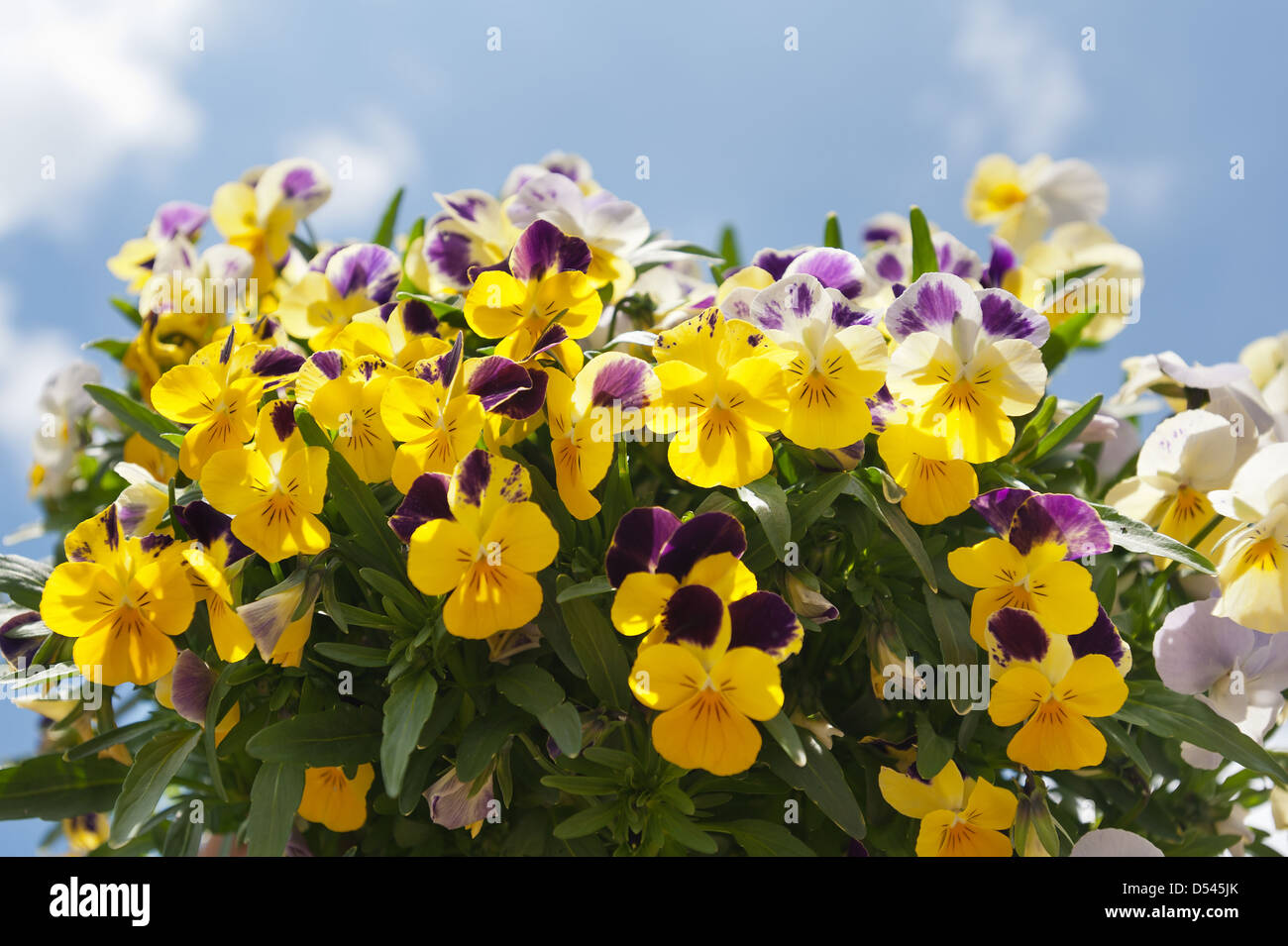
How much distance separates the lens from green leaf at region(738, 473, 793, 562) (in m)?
0.88

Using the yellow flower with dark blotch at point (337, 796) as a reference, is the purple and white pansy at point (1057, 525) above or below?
above

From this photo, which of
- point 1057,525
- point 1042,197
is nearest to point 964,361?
point 1057,525

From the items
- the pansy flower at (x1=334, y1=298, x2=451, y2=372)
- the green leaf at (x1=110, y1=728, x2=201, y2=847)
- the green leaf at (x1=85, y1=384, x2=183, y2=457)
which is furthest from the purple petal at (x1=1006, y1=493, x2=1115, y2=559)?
the green leaf at (x1=85, y1=384, x2=183, y2=457)

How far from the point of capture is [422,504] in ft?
2.89

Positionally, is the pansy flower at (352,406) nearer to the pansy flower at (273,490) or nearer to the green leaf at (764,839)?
the pansy flower at (273,490)

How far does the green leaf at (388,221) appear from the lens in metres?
1.65

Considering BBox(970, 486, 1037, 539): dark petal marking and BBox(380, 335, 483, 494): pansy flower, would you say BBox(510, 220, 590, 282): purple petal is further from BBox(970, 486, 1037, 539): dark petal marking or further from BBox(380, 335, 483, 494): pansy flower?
BBox(970, 486, 1037, 539): dark petal marking

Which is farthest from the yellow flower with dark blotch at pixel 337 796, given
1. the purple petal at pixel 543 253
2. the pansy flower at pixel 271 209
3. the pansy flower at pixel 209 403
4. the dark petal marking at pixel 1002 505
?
the pansy flower at pixel 271 209

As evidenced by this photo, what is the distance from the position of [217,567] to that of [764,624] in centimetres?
55

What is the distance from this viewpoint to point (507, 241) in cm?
138

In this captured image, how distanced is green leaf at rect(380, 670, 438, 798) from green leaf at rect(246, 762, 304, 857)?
4.9 inches

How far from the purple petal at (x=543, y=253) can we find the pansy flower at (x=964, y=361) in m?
0.34

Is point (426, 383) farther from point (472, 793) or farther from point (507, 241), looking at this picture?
point (507, 241)
